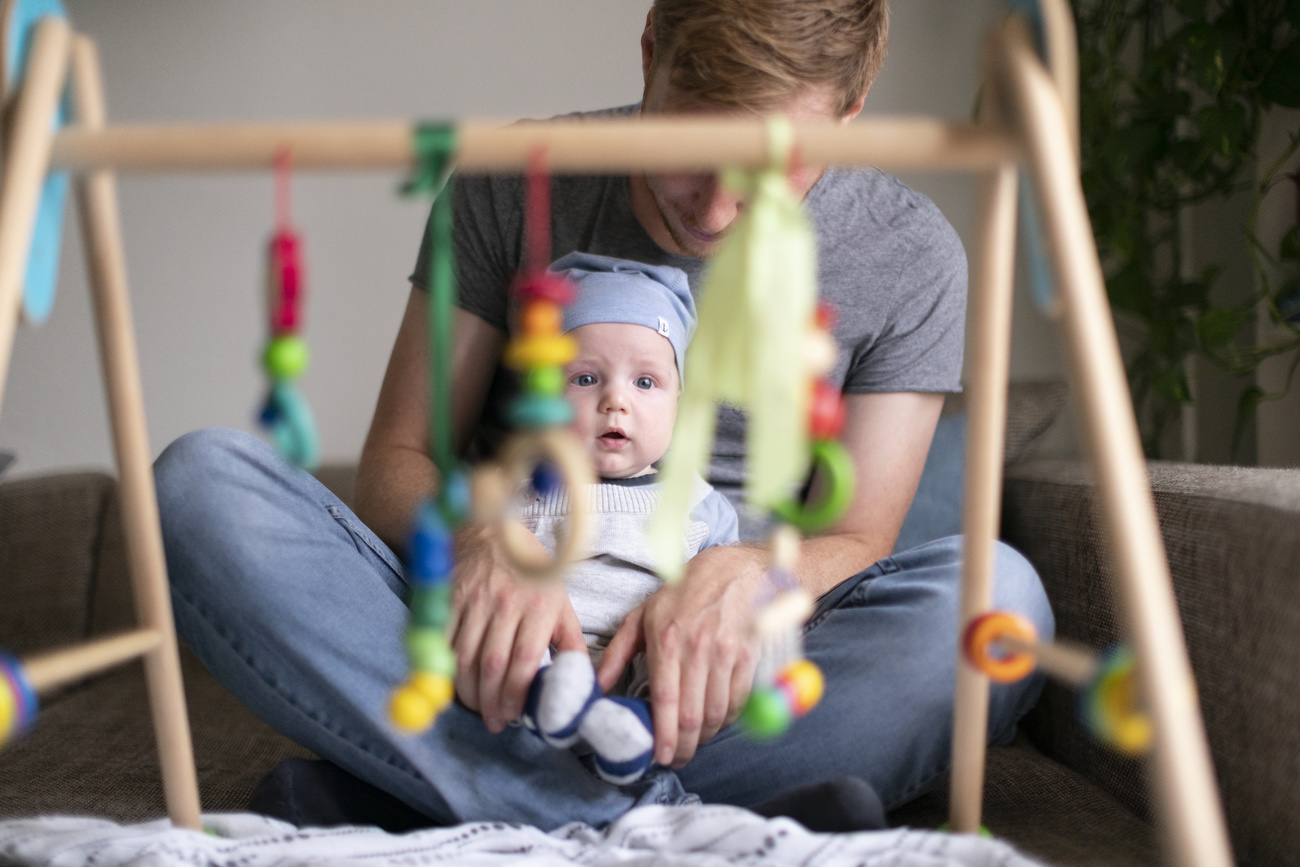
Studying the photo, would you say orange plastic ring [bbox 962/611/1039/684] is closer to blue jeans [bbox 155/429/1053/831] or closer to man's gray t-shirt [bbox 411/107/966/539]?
blue jeans [bbox 155/429/1053/831]

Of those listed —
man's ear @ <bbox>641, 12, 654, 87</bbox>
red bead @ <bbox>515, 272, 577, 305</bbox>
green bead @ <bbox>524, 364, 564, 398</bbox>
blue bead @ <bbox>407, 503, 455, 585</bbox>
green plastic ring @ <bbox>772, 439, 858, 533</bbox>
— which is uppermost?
man's ear @ <bbox>641, 12, 654, 87</bbox>

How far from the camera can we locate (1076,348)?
21.0 inches

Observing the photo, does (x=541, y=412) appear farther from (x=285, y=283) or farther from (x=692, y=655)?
(x=692, y=655)

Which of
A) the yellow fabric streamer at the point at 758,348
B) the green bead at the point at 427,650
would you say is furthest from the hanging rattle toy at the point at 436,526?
the yellow fabric streamer at the point at 758,348

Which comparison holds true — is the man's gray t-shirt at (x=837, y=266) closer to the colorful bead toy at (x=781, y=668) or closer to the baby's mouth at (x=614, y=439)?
the baby's mouth at (x=614, y=439)

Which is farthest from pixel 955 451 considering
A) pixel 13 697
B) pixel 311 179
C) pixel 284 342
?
pixel 311 179

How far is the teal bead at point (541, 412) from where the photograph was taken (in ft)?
1.69

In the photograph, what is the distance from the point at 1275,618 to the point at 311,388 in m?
1.52

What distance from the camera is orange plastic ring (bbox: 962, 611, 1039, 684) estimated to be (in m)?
0.64

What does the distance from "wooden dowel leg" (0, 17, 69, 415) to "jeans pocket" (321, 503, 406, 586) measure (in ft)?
1.10

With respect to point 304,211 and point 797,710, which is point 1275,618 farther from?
point 304,211

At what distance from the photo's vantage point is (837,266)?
1.10 m

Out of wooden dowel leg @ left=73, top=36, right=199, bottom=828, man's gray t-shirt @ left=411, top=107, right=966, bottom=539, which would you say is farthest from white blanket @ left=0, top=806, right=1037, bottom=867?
man's gray t-shirt @ left=411, top=107, right=966, bottom=539

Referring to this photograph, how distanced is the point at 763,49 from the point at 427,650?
56cm
